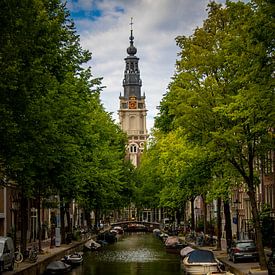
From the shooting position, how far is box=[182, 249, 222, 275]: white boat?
3606 cm

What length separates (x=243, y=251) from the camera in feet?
134

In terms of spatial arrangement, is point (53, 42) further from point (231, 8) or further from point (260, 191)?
point (260, 191)

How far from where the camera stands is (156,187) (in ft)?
335

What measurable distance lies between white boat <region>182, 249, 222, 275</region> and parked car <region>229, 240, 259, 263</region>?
3.78 meters

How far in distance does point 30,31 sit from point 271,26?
1045 cm

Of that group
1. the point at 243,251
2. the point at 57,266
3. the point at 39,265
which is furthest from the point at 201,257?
the point at 39,265

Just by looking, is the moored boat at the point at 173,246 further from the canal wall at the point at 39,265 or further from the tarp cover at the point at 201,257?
the tarp cover at the point at 201,257

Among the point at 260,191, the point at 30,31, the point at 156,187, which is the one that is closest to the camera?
the point at 30,31

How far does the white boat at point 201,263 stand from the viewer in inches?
1420

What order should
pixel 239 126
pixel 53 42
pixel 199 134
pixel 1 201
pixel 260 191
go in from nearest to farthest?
pixel 53 42, pixel 239 126, pixel 199 134, pixel 1 201, pixel 260 191

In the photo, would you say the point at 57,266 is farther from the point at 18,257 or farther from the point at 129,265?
the point at 129,265

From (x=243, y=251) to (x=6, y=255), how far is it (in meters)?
15.3

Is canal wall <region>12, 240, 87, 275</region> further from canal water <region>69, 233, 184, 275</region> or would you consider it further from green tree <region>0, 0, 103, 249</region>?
green tree <region>0, 0, 103, 249</region>

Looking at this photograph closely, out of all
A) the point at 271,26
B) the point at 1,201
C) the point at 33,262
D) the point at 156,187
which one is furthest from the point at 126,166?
the point at 271,26
